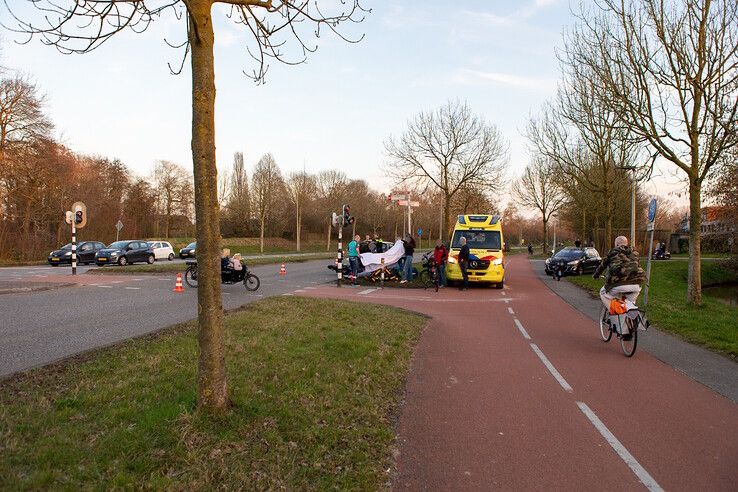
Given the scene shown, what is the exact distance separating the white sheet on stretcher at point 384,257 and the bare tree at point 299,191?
4180 centimetres

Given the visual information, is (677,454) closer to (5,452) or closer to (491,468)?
(491,468)

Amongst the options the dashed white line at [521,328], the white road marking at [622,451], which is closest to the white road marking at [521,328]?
the dashed white line at [521,328]

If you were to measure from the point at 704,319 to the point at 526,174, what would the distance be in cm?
4634

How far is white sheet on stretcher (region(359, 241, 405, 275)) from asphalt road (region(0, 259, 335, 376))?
11.4 feet

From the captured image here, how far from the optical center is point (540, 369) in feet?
23.9

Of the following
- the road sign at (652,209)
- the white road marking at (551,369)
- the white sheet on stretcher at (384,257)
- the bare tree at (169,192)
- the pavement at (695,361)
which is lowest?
the pavement at (695,361)

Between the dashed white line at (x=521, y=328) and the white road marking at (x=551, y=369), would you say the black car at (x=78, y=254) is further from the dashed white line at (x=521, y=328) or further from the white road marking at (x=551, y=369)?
the white road marking at (x=551, y=369)

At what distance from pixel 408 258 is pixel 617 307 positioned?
39.0 feet

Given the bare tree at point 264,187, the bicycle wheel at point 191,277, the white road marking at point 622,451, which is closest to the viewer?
the white road marking at point 622,451

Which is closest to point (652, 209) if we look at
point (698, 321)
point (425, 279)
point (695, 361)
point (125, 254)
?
point (698, 321)

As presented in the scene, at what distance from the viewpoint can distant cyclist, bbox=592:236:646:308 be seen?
27.7 feet

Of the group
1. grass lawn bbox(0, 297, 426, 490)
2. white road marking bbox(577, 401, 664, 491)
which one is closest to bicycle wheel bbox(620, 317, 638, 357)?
Answer: white road marking bbox(577, 401, 664, 491)

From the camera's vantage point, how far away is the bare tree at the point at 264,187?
5669 cm

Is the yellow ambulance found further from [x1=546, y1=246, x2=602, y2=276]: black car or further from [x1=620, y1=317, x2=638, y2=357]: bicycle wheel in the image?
[x1=620, y1=317, x2=638, y2=357]: bicycle wheel
